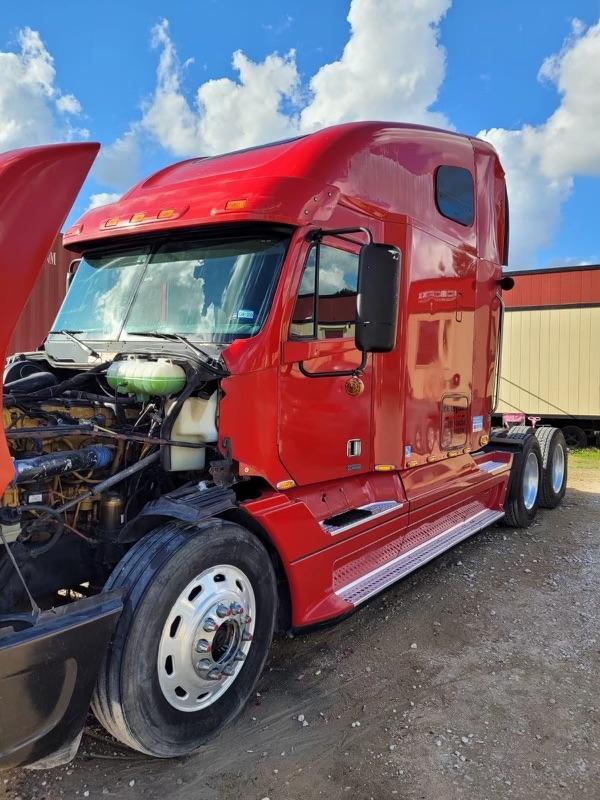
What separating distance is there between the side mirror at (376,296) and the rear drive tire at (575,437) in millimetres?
12793

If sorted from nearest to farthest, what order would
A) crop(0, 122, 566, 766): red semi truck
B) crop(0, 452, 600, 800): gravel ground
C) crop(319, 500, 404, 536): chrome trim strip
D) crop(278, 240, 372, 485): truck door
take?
crop(0, 122, 566, 766): red semi truck → crop(0, 452, 600, 800): gravel ground → crop(278, 240, 372, 485): truck door → crop(319, 500, 404, 536): chrome trim strip

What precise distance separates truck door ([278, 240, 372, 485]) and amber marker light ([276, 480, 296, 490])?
0.15 ft

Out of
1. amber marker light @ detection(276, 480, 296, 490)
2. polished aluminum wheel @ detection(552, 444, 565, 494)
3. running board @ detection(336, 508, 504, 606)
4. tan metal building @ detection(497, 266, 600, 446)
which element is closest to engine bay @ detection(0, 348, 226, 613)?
amber marker light @ detection(276, 480, 296, 490)

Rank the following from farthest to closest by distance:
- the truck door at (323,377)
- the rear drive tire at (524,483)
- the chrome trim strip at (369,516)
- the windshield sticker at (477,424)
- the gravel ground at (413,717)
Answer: the rear drive tire at (524,483)
the windshield sticker at (477,424)
the chrome trim strip at (369,516)
the truck door at (323,377)
the gravel ground at (413,717)

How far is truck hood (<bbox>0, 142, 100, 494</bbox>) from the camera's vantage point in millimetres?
2236

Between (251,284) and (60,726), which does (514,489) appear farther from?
(60,726)

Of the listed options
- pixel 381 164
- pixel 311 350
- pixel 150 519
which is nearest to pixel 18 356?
pixel 150 519

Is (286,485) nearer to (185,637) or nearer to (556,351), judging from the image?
(185,637)

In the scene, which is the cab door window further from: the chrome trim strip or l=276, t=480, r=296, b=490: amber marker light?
the chrome trim strip

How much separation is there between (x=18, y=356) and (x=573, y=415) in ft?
44.5

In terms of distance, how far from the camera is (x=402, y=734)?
3.07m

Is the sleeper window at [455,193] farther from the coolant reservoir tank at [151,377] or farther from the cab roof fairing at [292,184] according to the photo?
the coolant reservoir tank at [151,377]

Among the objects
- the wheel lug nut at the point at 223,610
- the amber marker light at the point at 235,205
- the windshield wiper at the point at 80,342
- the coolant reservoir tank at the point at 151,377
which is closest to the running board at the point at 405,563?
the wheel lug nut at the point at 223,610

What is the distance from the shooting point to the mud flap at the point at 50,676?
2.23m
